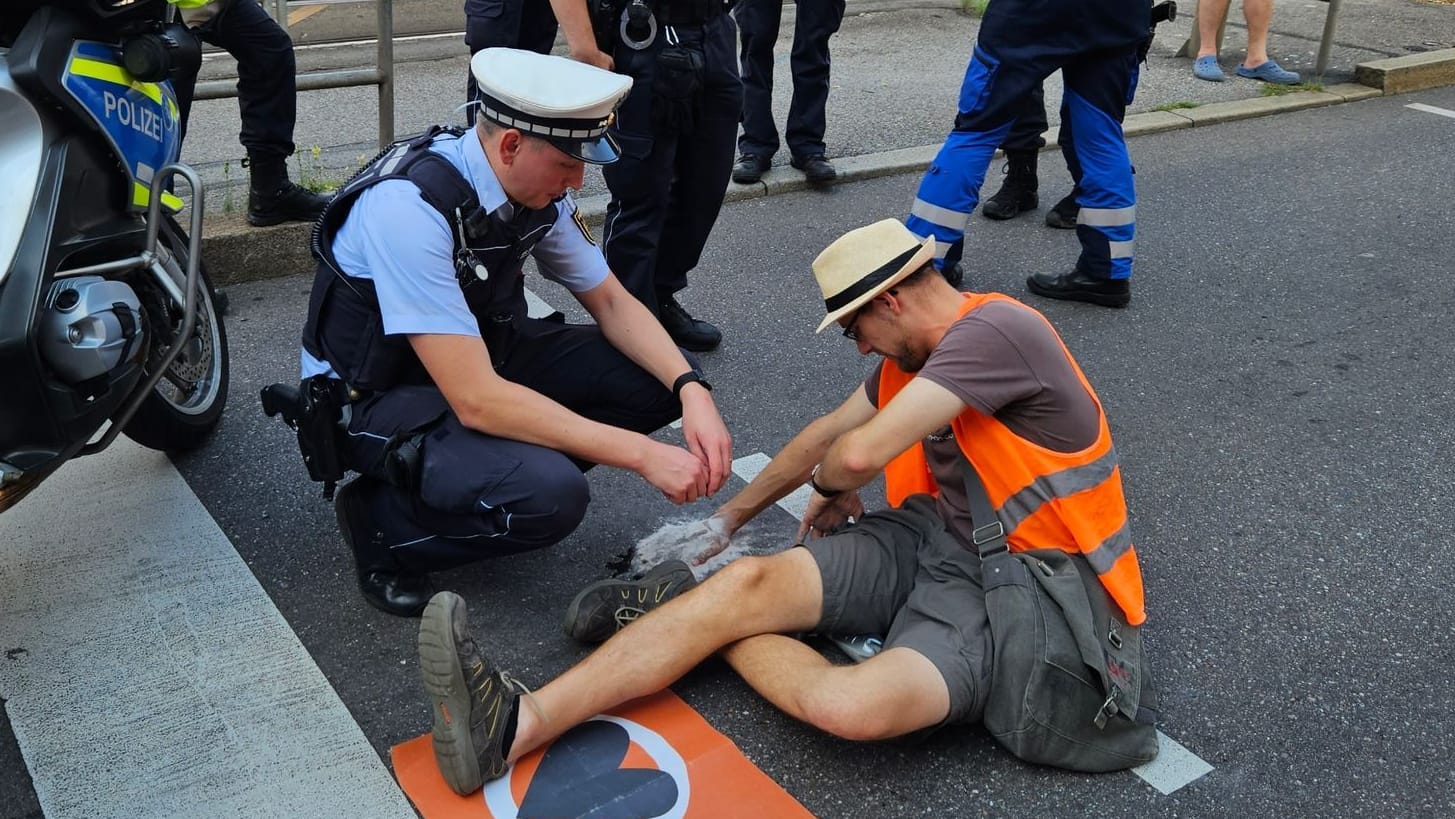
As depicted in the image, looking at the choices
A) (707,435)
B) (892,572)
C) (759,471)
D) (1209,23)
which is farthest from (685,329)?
(1209,23)

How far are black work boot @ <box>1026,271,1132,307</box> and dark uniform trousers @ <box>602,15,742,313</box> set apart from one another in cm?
144

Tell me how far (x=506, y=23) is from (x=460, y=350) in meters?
2.30

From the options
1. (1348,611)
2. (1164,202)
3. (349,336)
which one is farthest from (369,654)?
(1164,202)

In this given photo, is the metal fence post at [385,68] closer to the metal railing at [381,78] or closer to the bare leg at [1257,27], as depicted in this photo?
the metal railing at [381,78]

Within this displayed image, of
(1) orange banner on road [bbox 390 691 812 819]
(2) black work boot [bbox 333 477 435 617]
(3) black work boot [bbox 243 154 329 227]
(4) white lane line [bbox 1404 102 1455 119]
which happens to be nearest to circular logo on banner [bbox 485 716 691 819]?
(1) orange banner on road [bbox 390 691 812 819]

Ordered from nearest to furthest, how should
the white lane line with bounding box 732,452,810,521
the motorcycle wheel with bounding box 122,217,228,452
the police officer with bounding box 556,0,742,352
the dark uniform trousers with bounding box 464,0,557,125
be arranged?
the motorcycle wheel with bounding box 122,217,228,452 < the white lane line with bounding box 732,452,810,521 < the police officer with bounding box 556,0,742,352 < the dark uniform trousers with bounding box 464,0,557,125

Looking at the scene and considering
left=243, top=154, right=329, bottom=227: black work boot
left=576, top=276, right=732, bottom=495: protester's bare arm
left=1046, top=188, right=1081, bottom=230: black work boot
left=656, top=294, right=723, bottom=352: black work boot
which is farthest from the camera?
left=1046, top=188, right=1081, bottom=230: black work boot

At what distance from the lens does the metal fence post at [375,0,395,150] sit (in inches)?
204

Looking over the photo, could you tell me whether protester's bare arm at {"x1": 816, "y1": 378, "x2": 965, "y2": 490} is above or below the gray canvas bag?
above

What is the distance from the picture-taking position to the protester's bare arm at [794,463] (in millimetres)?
3037

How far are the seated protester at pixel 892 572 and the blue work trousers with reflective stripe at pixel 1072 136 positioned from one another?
204 centimetres

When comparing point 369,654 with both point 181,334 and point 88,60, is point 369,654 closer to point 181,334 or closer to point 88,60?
point 181,334

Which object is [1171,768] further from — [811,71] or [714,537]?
[811,71]

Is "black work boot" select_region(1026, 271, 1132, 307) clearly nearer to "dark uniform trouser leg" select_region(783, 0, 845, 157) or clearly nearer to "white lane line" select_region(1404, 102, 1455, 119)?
"dark uniform trouser leg" select_region(783, 0, 845, 157)
